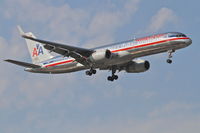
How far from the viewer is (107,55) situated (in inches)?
2173

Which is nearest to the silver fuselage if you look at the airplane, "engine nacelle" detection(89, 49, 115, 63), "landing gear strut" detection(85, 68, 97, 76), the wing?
the airplane

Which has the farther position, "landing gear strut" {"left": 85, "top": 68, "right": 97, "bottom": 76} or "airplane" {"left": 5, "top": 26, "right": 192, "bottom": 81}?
"landing gear strut" {"left": 85, "top": 68, "right": 97, "bottom": 76}

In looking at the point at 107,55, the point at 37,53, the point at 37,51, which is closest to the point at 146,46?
the point at 107,55

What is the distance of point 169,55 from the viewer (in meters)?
54.2

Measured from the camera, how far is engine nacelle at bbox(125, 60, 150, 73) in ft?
206

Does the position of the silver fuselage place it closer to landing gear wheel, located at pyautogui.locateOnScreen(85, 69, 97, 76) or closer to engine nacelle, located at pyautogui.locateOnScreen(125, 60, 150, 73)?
landing gear wheel, located at pyautogui.locateOnScreen(85, 69, 97, 76)

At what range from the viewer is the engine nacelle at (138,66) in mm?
62809

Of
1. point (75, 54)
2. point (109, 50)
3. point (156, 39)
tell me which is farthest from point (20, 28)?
point (156, 39)

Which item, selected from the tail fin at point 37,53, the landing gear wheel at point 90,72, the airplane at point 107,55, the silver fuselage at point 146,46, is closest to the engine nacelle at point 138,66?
the airplane at point 107,55

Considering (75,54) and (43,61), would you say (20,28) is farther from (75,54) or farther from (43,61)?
(75,54)

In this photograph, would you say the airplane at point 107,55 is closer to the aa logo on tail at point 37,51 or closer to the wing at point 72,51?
the wing at point 72,51

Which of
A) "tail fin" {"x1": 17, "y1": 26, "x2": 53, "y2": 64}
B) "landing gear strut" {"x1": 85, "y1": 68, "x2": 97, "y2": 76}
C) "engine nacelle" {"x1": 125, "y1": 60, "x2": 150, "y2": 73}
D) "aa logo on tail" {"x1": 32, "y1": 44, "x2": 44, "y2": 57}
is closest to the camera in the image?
"landing gear strut" {"x1": 85, "y1": 68, "x2": 97, "y2": 76}

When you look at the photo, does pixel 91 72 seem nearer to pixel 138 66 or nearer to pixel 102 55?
pixel 102 55

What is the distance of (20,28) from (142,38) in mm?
18904
